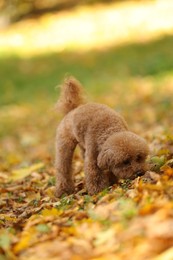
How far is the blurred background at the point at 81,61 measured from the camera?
1220cm

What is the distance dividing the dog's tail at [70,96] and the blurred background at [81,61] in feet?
10.0

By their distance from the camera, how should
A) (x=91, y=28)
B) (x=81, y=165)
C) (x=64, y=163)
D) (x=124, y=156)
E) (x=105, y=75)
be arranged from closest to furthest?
(x=124, y=156)
(x=64, y=163)
(x=81, y=165)
(x=105, y=75)
(x=91, y=28)

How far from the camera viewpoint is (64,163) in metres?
6.53

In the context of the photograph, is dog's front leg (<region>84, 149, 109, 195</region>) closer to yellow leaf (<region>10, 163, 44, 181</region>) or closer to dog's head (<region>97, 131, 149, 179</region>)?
dog's head (<region>97, 131, 149, 179</region>)

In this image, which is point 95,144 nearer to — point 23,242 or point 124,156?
point 124,156

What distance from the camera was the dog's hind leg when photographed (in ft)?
21.2

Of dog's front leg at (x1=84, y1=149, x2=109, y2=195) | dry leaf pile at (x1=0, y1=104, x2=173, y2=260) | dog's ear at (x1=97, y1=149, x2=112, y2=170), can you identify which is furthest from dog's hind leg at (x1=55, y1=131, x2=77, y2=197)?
dog's ear at (x1=97, y1=149, x2=112, y2=170)

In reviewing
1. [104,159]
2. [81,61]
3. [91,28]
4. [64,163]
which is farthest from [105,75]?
[104,159]

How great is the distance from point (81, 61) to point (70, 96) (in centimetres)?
1188

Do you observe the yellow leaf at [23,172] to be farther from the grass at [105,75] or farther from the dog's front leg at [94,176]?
the grass at [105,75]

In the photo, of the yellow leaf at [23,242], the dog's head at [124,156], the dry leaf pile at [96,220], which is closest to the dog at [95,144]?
the dog's head at [124,156]

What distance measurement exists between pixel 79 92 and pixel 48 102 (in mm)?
7954

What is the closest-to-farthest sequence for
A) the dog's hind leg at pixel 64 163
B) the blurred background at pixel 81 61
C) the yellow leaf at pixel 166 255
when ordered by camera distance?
the yellow leaf at pixel 166 255 < the dog's hind leg at pixel 64 163 < the blurred background at pixel 81 61

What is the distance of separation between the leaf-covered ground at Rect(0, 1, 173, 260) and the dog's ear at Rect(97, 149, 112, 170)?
0.23 m
